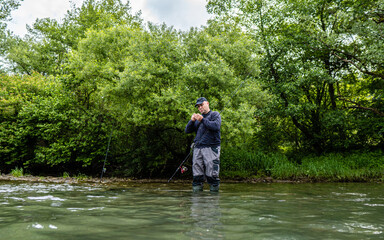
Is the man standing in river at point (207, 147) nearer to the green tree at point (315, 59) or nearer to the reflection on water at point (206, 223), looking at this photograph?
the reflection on water at point (206, 223)

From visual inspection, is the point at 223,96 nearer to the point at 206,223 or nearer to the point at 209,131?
the point at 209,131

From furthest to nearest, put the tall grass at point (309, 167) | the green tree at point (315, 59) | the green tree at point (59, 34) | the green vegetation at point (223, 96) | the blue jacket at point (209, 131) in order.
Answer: the green tree at point (59, 34) < the green tree at point (315, 59) < the tall grass at point (309, 167) < the green vegetation at point (223, 96) < the blue jacket at point (209, 131)

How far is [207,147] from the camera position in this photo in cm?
670

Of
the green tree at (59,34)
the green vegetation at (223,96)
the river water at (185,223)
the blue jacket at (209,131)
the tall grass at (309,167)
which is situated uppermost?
the green tree at (59,34)

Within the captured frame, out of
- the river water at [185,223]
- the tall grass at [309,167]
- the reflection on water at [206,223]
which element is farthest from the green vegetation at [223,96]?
the river water at [185,223]

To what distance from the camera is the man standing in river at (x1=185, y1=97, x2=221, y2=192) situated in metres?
6.57

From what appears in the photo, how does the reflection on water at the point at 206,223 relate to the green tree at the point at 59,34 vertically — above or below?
below

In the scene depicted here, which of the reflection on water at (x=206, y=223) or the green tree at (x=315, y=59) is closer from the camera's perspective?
the reflection on water at (x=206, y=223)

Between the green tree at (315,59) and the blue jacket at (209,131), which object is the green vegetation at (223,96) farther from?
the blue jacket at (209,131)

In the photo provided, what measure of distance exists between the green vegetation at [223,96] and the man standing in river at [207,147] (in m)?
3.85

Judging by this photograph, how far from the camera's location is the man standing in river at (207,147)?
6570 millimetres

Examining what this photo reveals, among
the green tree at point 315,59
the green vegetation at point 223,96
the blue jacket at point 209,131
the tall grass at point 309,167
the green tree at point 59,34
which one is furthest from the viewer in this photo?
the green tree at point 59,34

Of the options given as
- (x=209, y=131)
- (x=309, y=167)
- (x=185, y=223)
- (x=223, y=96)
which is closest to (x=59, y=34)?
(x=223, y=96)

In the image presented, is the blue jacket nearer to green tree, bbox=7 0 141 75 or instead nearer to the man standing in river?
the man standing in river
